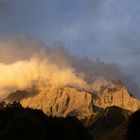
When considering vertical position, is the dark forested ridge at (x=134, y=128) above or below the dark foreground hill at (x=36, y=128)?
above

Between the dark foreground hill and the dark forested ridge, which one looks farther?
the dark forested ridge

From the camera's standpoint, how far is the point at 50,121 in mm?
171250

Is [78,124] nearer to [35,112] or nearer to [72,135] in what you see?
[72,135]

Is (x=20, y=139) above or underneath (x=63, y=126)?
underneath

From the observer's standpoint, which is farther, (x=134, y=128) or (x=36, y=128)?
(x=134, y=128)

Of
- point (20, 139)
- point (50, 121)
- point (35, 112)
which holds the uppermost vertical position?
point (35, 112)

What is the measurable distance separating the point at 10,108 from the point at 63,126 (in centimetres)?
3446

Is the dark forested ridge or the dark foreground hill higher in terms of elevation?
the dark forested ridge

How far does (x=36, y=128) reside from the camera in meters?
139

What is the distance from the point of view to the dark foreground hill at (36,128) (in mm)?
136875

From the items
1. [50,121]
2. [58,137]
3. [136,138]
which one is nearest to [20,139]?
[58,137]

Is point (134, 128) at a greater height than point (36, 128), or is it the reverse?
point (134, 128)

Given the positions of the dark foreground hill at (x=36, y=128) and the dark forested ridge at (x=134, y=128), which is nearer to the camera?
the dark foreground hill at (x=36, y=128)

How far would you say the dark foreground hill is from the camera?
449ft
